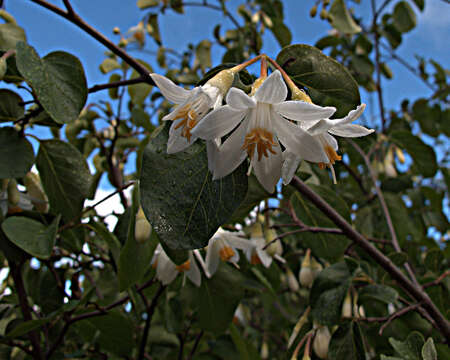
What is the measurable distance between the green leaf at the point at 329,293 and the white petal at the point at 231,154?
62 centimetres

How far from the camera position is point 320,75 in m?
0.70

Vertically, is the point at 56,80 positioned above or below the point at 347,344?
above

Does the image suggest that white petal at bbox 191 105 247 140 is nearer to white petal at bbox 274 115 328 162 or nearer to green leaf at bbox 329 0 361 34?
white petal at bbox 274 115 328 162

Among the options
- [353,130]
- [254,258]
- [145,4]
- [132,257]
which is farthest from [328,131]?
[145,4]

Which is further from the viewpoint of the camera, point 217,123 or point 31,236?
point 31,236

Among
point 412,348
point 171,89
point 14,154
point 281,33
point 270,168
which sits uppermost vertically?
point 281,33

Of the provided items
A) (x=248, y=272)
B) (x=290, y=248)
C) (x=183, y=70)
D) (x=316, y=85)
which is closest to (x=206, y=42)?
(x=183, y=70)

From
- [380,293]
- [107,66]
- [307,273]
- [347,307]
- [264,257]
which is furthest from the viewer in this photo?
[107,66]

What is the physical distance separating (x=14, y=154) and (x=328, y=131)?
2.49 ft

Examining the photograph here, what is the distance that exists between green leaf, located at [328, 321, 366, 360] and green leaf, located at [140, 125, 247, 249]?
58 cm

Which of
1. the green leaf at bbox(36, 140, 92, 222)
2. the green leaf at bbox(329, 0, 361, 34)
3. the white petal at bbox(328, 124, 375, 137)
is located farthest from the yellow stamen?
the green leaf at bbox(329, 0, 361, 34)

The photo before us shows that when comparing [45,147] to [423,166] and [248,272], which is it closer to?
[248,272]

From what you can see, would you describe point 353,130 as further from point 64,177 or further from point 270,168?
point 64,177

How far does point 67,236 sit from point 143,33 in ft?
6.93
